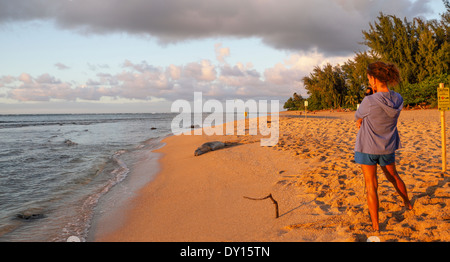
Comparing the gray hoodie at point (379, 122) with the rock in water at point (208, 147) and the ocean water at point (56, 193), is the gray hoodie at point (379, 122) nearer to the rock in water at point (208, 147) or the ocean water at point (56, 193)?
the ocean water at point (56, 193)

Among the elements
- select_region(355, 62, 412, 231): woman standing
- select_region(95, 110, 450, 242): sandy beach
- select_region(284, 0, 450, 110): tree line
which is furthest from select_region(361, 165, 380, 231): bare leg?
select_region(284, 0, 450, 110): tree line

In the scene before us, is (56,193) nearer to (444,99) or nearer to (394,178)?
(394,178)

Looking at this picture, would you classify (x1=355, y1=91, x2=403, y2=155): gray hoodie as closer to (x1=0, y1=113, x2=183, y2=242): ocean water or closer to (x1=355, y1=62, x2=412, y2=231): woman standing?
(x1=355, y1=62, x2=412, y2=231): woman standing

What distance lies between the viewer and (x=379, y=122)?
312 cm

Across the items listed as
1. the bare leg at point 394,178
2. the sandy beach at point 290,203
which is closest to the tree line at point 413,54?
the sandy beach at point 290,203

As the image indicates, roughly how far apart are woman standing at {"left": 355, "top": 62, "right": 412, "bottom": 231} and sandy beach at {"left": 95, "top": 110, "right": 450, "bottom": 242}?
0.63m

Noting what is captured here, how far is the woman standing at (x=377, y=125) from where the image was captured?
308 centimetres

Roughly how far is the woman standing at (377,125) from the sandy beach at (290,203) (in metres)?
0.63

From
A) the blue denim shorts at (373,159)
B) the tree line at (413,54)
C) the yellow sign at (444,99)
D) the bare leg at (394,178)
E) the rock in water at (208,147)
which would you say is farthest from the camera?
Answer: the tree line at (413,54)

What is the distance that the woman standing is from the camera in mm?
3078

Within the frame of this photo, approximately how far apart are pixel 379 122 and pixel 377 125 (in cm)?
4
